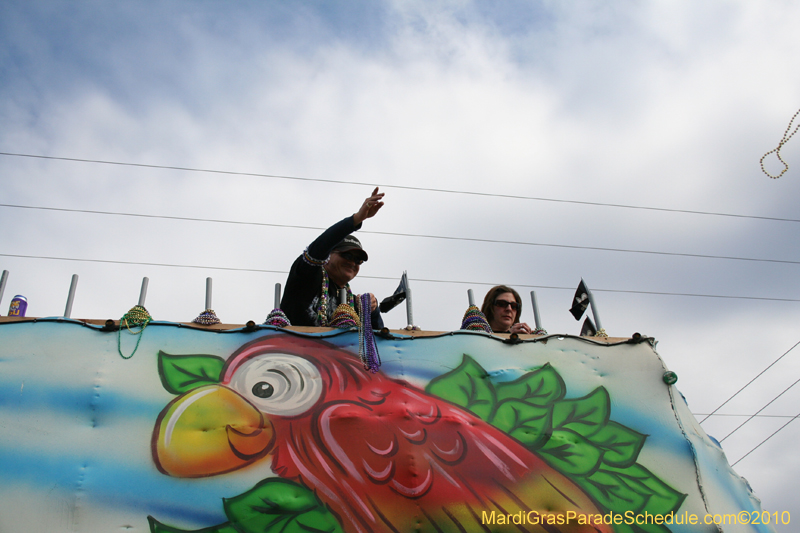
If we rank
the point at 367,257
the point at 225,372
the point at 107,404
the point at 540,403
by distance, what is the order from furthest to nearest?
1. the point at 367,257
2. the point at 540,403
3. the point at 225,372
4. the point at 107,404

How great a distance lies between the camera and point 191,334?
129 inches

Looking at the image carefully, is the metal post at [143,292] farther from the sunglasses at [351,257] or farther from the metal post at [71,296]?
the sunglasses at [351,257]

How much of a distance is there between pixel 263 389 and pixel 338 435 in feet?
1.69

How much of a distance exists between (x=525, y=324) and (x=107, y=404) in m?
2.99

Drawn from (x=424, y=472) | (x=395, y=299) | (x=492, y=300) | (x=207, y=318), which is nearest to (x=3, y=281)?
(x=207, y=318)

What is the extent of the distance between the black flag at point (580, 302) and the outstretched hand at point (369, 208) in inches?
→ 84.0

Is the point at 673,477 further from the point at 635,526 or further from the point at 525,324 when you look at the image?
the point at 525,324

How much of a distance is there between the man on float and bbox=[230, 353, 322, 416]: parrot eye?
0.61 m

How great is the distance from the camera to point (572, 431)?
3.26m

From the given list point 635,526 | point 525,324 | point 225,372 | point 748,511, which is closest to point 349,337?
point 225,372

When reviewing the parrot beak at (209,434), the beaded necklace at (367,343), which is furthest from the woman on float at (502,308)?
the parrot beak at (209,434)

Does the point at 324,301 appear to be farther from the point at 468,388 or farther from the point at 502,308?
the point at 502,308

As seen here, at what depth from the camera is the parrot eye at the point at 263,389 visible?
3079 mm

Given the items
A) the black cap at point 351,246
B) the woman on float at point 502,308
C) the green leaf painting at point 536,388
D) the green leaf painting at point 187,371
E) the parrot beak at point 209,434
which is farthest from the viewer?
the woman on float at point 502,308
